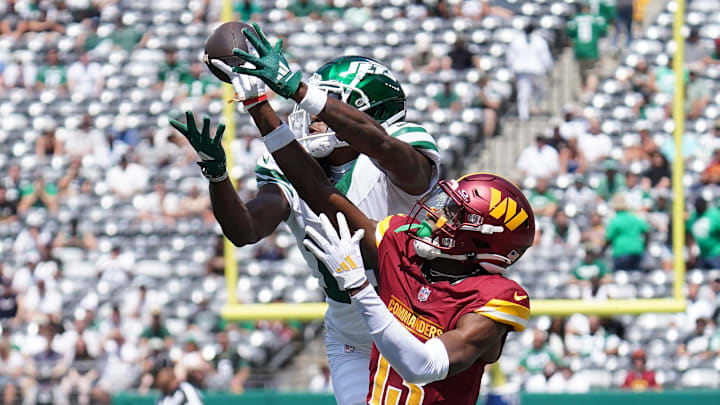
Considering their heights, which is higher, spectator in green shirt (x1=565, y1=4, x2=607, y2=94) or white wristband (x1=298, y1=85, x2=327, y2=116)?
white wristband (x1=298, y1=85, x2=327, y2=116)

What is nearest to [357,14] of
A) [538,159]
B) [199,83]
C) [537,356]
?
[538,159]

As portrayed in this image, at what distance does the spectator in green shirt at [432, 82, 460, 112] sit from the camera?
941cm

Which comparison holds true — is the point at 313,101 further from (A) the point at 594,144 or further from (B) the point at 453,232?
(A) the point at 594,144

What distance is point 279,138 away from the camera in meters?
3.46

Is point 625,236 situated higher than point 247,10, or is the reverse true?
point 247,10

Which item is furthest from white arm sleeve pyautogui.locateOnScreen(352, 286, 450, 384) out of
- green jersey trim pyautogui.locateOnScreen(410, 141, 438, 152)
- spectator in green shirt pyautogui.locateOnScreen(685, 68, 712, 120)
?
spectator in green shirt pyautogui.locateOnScreen(685, 68, 712, 120)

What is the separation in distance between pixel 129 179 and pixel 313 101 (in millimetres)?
8150

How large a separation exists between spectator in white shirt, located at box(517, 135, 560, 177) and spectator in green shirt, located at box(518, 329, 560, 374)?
4.00ft

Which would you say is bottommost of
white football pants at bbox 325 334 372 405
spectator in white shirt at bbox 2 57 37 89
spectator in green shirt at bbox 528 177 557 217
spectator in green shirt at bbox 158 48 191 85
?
spectator in white shirt at bbox 2 57 37 89

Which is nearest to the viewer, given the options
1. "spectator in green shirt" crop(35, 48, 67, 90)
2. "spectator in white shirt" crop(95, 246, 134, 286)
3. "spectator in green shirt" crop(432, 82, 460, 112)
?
"spectator in green shirt" crop(432, 82, 460, 112)

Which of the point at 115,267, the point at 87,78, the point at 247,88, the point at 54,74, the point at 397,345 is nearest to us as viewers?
the point at 397,345

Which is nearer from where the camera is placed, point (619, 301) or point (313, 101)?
point (313, 101)

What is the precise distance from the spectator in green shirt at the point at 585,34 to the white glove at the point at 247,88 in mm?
4482

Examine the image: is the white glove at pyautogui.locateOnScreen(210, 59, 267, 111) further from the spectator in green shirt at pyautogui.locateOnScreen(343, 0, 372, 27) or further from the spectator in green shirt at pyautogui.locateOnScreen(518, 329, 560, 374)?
the spectator in green shirt at pyautogui.locateOnScreen(518, 329, 560, 374)
